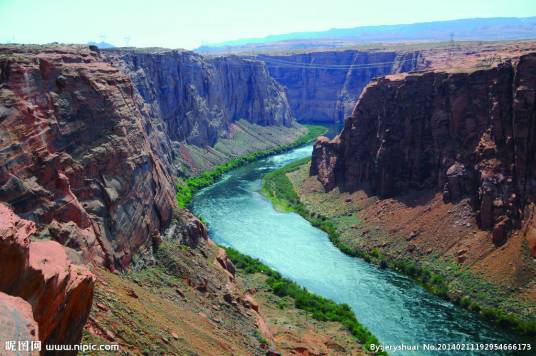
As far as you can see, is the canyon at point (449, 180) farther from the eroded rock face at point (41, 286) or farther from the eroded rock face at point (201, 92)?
the eroded rock face at point (201, 92)

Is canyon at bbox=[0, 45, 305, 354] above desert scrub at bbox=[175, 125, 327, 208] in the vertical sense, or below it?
above

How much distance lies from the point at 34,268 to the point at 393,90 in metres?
77.3

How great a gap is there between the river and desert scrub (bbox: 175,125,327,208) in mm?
2808

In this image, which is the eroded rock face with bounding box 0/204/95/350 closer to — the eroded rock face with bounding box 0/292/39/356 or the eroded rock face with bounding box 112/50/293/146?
the eroded rock face with bounding box 0/292/39/356

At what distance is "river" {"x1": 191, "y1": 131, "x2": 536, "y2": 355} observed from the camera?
5184 centimetres

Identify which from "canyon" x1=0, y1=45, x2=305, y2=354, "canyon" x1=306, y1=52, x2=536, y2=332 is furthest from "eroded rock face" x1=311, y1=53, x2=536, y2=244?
"canyon" x1=0, y1=45, x2=305, y2=354

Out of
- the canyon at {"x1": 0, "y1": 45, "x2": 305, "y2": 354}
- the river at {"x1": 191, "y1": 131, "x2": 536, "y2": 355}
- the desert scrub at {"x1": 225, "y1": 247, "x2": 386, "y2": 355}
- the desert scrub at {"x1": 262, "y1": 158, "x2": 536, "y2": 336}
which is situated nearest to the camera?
the canyon at {"x1": 0, "y1": 45, "x2": 305, "y2": 354}

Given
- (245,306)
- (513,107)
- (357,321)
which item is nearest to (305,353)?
(245,306)

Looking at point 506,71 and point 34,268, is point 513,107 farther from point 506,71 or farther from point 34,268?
point 34,268

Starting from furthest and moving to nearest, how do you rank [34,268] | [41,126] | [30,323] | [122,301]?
[41,126] < [122,301] < [34,268] < [30,323]

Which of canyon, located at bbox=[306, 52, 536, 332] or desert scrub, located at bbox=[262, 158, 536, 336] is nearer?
desert scrub, located at bbox=[262, 158, 536, 336]

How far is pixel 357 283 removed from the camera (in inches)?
2500

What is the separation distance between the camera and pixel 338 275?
66125 mm

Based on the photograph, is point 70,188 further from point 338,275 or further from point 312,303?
point 338,275
